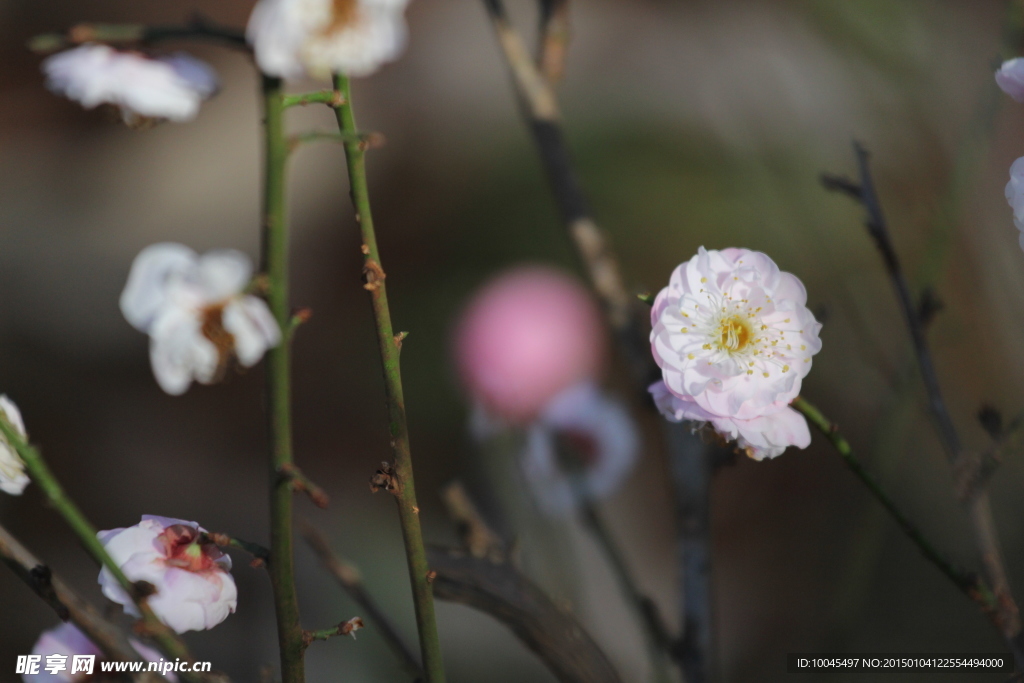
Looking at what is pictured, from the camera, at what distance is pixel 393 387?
21 centimetres

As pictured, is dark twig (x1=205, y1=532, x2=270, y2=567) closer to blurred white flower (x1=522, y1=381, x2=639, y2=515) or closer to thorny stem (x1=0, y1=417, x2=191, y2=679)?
thorny stem (x1=0, y1=417, x2=191, y2=679)

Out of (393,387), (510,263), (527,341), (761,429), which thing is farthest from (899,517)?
(510,263)

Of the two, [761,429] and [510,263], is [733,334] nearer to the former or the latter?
[761,429]

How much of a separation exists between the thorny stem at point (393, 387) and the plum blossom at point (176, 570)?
0.19 ft

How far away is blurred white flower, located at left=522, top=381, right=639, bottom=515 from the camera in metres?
0.47

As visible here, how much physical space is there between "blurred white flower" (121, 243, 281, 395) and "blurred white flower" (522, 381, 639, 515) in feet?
1.00

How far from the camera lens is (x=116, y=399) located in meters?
0.88

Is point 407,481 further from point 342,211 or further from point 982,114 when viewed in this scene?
point 342,211

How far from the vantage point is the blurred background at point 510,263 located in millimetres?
598

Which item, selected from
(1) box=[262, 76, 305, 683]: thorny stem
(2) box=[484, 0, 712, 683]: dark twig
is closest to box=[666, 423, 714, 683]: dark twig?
(2) box=[484, 0, 712, 683]: dark twig

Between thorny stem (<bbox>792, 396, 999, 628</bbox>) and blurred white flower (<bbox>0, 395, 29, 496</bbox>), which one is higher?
blurred white flower (<bbox>0, 395, 29, 496</bbox>)

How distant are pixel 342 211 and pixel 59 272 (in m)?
0.35

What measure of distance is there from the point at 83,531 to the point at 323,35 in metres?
0.13

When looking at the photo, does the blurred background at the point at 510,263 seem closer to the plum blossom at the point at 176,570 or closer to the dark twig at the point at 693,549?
the dark twig at the point at 693,549
